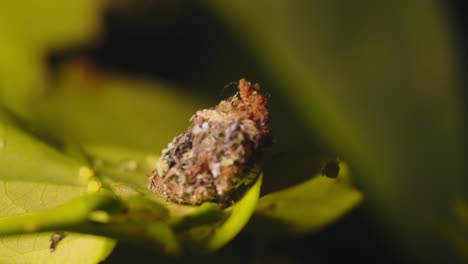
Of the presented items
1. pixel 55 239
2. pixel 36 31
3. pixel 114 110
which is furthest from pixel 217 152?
pixel 36 31

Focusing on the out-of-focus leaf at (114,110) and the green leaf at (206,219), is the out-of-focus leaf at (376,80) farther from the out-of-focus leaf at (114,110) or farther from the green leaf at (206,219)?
the green leaf at (206,219)

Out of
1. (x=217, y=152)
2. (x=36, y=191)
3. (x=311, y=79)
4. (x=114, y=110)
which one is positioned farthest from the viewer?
(x=311, y=79)

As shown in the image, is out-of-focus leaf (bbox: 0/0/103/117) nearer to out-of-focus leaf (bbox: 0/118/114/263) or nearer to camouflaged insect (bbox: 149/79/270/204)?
out-of-focus leaf (bbox: 0/118/114/263)

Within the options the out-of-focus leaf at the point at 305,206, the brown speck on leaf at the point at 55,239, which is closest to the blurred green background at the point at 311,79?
the out-of-focus leaf at the point at 305,206

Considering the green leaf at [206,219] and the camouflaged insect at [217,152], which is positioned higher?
the camouflaged insect at [217,152]

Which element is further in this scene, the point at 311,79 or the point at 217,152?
the point at 311,79

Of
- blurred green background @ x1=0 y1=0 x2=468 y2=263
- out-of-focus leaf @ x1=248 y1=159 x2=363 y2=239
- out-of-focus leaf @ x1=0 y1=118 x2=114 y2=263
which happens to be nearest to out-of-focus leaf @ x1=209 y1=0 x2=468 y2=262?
blurred green background @ x1=0 y1=0 x2=468 y2=263

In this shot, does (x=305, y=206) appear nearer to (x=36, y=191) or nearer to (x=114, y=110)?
(x=36, y=191)
